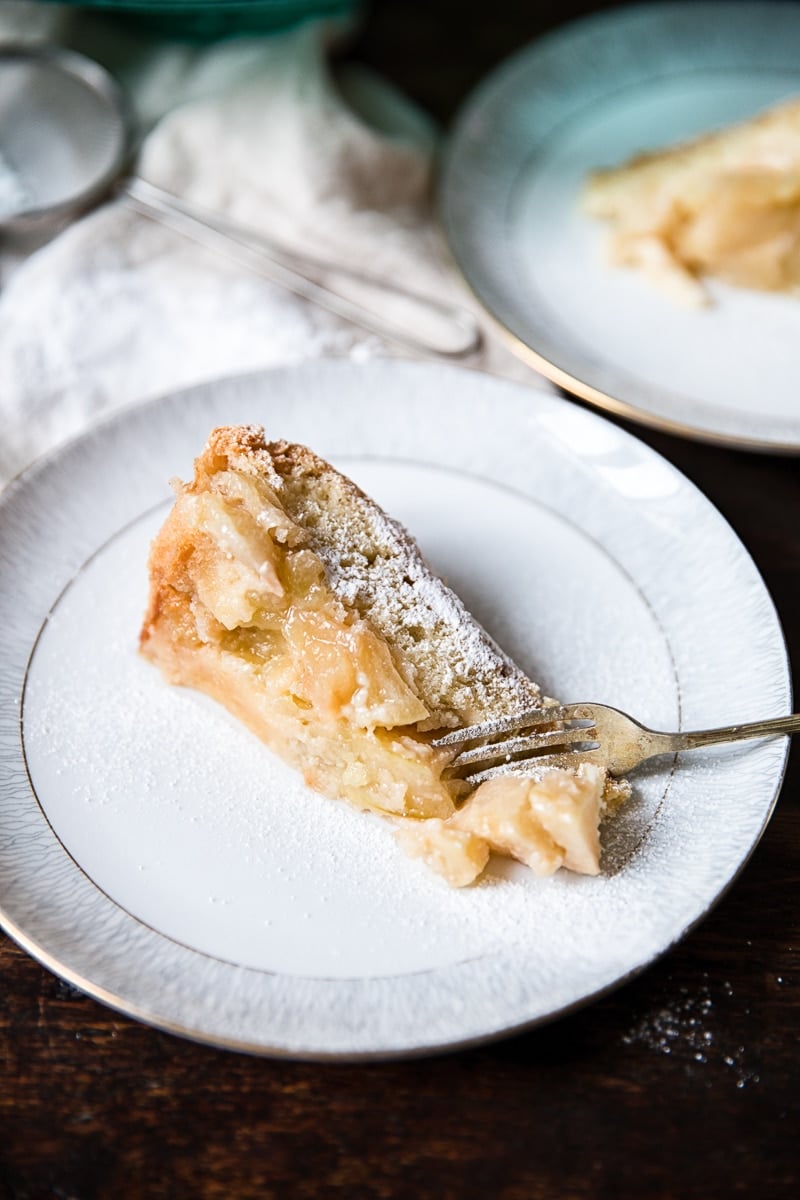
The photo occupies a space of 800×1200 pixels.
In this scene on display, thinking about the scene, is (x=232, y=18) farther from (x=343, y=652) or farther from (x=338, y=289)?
(x=343, y=652)

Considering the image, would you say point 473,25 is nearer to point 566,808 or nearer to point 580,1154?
point 566,808

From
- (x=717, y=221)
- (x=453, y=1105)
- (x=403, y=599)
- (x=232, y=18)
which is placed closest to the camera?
(x=453, y=1105)

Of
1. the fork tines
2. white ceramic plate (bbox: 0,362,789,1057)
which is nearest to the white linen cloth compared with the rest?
white ceramic plate (bbox: 0,362,789,1057)

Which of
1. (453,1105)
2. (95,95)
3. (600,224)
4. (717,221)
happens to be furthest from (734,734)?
(95,95)

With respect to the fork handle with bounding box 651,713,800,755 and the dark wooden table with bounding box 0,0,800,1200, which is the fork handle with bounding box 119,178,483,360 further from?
the dark wooden table with bounding box 0,0,800,1200

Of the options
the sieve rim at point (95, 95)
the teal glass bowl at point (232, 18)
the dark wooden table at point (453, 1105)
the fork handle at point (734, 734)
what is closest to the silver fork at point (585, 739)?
the fork handle at point (734, 734)

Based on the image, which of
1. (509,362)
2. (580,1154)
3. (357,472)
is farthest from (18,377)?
(580,1154)

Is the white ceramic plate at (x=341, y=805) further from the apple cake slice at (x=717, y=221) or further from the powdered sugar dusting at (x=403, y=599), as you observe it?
the apple cake slice at (x=717, y=221)
